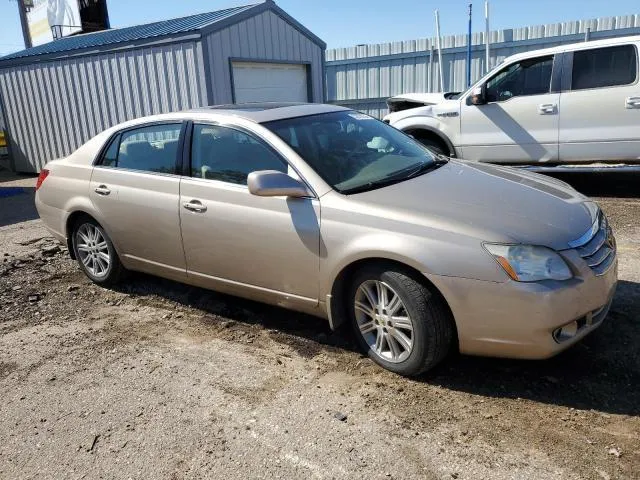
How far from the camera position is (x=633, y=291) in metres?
4.33

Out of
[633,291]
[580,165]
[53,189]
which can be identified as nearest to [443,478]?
[633,291]

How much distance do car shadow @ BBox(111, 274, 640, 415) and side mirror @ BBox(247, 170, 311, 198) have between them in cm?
111

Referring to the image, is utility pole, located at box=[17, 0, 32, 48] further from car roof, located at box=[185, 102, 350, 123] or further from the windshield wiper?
the windshield wiper

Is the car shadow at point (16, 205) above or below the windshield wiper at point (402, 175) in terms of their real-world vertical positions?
below

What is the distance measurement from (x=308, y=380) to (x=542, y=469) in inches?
56.2

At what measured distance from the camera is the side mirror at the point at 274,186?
11.4 ft

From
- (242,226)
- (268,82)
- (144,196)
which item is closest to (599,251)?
(242,226)

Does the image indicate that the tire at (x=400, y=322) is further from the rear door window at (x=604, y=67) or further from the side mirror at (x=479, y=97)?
the rear door window at (x=604, y=67)

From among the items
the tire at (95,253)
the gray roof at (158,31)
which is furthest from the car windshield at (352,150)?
the gray roof at (158,31)

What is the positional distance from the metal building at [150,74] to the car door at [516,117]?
4619mm

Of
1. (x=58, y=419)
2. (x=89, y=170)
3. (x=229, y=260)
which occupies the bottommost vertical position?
(x=58, y=419)

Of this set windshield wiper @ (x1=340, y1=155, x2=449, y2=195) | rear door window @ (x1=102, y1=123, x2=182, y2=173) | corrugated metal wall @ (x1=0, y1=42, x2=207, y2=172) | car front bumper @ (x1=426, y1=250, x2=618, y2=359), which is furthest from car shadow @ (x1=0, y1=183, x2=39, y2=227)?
car front bumper @ (x1=426, y1=250, x2=618, y2=359)

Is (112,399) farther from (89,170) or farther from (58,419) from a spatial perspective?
(89,170)

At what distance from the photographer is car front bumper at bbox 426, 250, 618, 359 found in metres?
2.87
